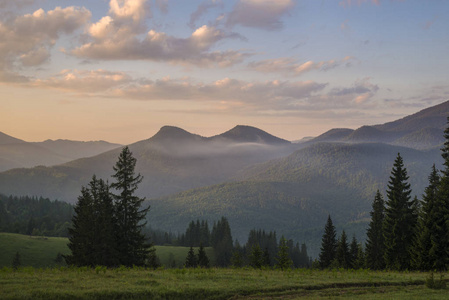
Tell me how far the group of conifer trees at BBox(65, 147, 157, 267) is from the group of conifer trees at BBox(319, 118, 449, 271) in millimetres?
30429

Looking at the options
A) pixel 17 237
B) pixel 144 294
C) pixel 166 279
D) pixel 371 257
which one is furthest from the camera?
pixel 17 237

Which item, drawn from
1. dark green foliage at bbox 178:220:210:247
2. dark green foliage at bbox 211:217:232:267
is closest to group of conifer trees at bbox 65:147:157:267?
dark green foliage at bbox 211:217:232:267

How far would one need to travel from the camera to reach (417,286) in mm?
22734

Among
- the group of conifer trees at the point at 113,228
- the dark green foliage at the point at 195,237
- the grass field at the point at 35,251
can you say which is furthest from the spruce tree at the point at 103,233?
the dark green foliage at the point at 195,237

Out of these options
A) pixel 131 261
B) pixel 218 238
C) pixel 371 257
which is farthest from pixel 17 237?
pixel 371 257

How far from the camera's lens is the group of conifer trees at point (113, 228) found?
41844 mm

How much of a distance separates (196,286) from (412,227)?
3881 cm

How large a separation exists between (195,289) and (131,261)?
85.2 feet

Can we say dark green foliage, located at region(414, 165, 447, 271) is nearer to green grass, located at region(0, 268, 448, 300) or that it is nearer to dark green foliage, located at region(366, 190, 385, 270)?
green grass, located at region(0, 268, 448, 300)

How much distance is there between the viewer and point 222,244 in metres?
142

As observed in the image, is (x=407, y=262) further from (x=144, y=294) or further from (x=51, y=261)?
(x=51, y=261)

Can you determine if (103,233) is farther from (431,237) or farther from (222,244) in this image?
(222,244)

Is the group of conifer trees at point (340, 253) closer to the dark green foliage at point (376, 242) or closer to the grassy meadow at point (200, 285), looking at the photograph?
the dark green foliage at point (376, 242)

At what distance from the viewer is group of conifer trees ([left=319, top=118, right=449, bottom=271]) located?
39.2 meters
